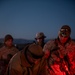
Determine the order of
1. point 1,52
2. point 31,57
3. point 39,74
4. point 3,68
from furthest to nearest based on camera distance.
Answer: point 1,52
point 3,68
point 39,74
point 31,57

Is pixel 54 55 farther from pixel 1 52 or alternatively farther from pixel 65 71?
pixel 1 52

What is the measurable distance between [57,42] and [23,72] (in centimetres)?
281

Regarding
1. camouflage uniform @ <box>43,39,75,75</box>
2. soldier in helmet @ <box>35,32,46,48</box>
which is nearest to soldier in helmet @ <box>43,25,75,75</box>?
camouflage uniform @ <box>43,39,75,75</box>

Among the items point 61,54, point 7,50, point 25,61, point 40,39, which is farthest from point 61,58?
point 25,61

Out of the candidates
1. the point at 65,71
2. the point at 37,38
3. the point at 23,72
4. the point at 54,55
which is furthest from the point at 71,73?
the point at 23,72

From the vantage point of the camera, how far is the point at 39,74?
20.8 feet

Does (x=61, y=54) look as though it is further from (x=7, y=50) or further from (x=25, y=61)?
(x=25, y=61)

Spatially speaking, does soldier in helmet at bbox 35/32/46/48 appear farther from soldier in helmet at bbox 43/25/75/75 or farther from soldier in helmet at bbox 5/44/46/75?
soldier in helmet at bbox 5/44/46/75

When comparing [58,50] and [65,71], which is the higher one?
[58,50]

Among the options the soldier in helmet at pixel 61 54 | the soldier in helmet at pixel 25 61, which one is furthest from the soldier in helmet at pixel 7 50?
the soldier in helmet at pixel 25 61

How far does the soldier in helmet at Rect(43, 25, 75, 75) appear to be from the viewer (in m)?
8.27

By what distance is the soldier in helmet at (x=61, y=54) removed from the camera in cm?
827

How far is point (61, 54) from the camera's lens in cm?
841

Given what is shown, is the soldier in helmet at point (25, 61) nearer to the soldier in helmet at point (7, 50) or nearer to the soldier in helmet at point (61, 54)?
the soldier in helmet at point (61, 54)
